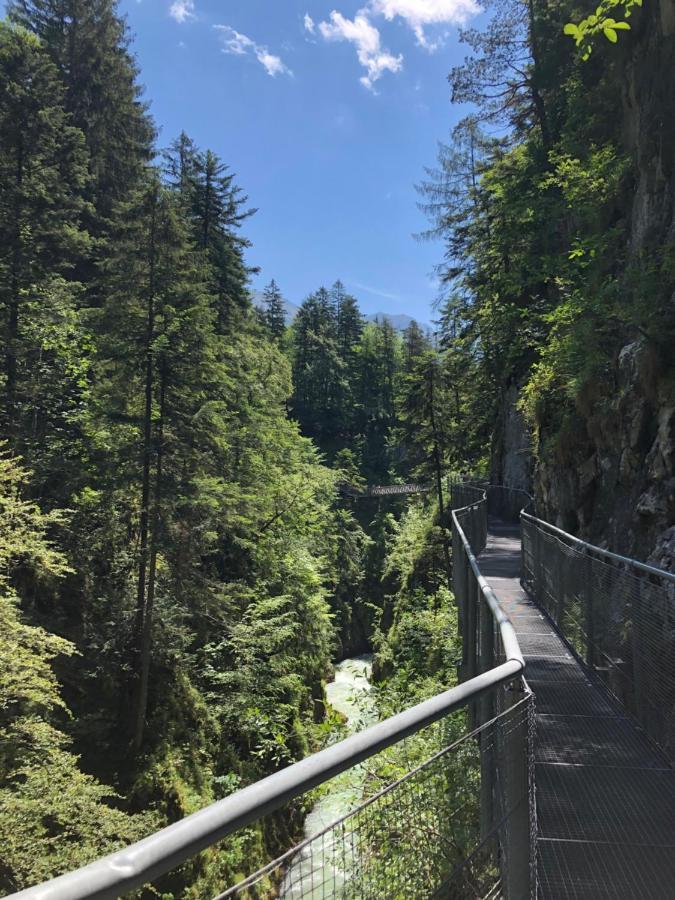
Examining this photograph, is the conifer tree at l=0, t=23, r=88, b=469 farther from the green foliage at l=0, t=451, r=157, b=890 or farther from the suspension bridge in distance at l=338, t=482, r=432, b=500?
the suspension bridge in distance at l=338, t=482, r=432, b=500

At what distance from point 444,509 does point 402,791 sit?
24467 mm

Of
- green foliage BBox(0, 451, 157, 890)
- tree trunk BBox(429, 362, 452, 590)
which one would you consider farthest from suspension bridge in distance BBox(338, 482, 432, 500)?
green foliage BBox(0, 451, 157, 890)

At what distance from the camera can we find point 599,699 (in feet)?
17.1

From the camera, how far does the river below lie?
1.48m

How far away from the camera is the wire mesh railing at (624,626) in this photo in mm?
4148

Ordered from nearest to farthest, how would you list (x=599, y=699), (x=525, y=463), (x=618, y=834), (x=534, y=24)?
(x=618, y=834)
(x=599, y=699)
(x=534, y=24)
(x=525, y=463)

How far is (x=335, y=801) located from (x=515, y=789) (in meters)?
11.6

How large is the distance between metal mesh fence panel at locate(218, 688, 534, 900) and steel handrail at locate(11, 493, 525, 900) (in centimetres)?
15

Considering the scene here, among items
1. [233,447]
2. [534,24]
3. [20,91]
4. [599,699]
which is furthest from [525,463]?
[20,91]

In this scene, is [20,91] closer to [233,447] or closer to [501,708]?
[233,447]

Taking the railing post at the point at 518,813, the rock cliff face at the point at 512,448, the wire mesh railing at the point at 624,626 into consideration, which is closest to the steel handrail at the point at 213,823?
the railing post at the point at 518,813

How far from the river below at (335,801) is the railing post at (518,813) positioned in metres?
0.67

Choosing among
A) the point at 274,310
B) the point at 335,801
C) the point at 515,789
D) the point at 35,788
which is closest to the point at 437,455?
the point at 335,801

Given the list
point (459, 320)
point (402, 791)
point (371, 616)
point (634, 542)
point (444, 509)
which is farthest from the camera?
point (371, 616)
